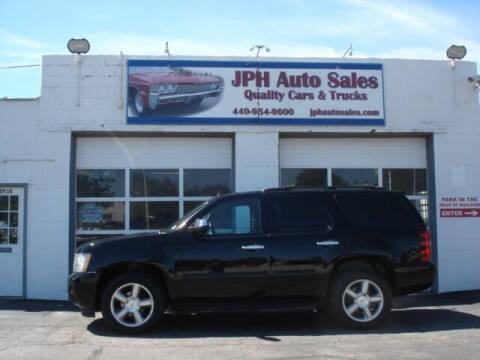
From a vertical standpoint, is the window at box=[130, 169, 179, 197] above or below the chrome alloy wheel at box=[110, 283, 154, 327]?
above

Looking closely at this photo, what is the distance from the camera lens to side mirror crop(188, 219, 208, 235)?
7.52 meters

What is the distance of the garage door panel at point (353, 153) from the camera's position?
11.8 metres

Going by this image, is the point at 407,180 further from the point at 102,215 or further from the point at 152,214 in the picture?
the point at 102,215

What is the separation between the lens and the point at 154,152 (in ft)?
38.0

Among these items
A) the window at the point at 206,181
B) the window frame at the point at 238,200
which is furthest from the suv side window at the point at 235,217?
the window at the point at 206,181

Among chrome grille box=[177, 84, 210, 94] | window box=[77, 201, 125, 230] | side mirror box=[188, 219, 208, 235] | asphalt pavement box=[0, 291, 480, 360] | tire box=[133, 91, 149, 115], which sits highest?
chrome grille box=[177, 84, 210, 94]

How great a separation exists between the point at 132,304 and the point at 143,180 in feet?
14.5

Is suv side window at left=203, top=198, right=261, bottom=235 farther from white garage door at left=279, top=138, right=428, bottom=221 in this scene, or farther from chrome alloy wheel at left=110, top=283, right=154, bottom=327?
white garage door at left=279, top=138, right=428, bottom=221

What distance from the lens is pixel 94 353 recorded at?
21.2 ft

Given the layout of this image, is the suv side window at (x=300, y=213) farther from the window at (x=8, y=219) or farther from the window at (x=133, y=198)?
the window at (x=8, y=219)

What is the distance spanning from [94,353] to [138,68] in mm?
6561

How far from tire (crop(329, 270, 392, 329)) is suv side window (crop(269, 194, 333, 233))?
80 cm

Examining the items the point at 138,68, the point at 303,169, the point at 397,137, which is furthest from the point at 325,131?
the point at 138,68

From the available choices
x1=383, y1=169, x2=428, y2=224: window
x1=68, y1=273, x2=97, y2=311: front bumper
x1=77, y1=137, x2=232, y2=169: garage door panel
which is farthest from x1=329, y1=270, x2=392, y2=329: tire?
x1=77, y1=137, x2=232, y2=169: garage door panel
